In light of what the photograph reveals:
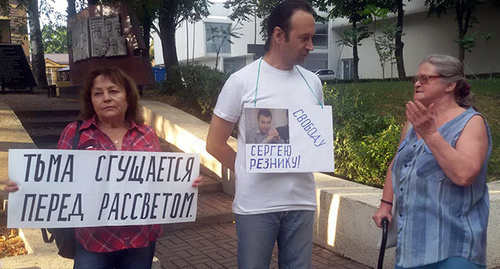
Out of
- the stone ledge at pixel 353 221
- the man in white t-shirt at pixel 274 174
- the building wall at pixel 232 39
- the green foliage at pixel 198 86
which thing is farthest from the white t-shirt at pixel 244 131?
the building wall at pixel 232 39

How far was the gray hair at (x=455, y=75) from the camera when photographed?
7.96 feet

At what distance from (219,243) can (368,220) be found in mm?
1696

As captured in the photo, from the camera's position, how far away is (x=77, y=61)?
38.8 feet

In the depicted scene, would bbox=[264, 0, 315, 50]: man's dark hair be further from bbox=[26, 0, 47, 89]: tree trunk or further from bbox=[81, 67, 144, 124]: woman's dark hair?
bbox=[26, 0, 47, 89]: tree trunk

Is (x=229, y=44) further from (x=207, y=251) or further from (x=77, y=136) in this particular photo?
(x=77, y=136)

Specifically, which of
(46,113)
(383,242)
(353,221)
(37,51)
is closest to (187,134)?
(353,221)

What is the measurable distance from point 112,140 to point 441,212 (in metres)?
1.69

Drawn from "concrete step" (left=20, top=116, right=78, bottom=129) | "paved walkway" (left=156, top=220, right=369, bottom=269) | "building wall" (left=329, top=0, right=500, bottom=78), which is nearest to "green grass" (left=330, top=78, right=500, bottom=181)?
"paved walkway" (left=156, top=220, right=369, bottom=269)

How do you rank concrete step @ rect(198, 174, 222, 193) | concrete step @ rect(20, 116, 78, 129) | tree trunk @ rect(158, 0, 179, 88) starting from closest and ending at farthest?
concrete step @ rect(198, 174, 222, 193) < concrete step @ rect(20, 116, 78, 129) < tree trunk @ rect(158, 0, 179, 88)

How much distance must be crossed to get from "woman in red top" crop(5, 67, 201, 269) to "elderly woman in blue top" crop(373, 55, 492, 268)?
116 cm

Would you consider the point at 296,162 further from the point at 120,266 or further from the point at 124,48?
the point at 124,48

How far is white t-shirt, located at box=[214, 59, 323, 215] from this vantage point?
2588mm

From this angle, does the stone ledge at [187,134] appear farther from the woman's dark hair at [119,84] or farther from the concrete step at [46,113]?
the woman's dark hair at [119,84]

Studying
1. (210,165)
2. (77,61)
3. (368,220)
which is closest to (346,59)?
(77,61)
